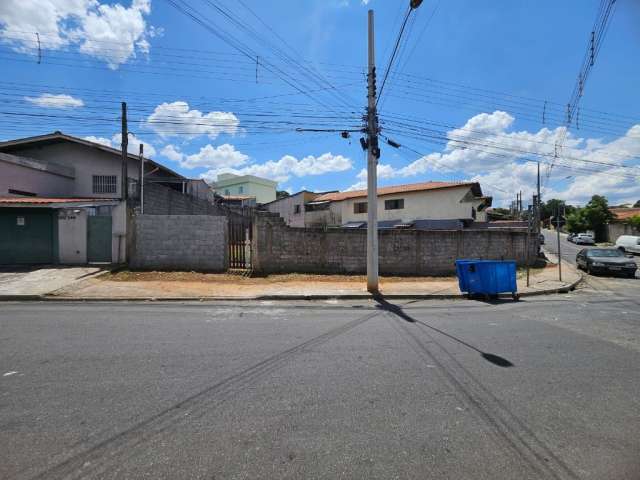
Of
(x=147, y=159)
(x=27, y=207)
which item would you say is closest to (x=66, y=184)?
(x=147, y=159)

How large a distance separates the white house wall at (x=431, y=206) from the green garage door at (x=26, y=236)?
25590 millimetres

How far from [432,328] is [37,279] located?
12.1 metres

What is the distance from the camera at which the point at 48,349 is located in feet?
15.0

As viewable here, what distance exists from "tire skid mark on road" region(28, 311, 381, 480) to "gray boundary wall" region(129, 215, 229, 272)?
9.16 metres

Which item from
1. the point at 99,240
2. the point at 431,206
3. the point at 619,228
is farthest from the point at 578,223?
the point at 99,240

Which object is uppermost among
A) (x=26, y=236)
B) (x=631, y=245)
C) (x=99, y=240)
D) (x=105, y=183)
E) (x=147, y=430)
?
(x=105, y=183)

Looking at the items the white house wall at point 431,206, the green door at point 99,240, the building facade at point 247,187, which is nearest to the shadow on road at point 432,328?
the green door at point 99,240

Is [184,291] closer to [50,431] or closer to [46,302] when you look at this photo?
[46,302]

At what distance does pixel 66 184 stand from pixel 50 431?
21.5 m

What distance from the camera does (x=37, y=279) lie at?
1071 cm

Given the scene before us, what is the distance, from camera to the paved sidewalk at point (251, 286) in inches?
375

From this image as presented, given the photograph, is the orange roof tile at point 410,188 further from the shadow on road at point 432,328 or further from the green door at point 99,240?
the green door at point 99,240

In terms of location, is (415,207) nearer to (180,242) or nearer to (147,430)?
(180,242)

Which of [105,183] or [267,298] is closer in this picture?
[267,298]
